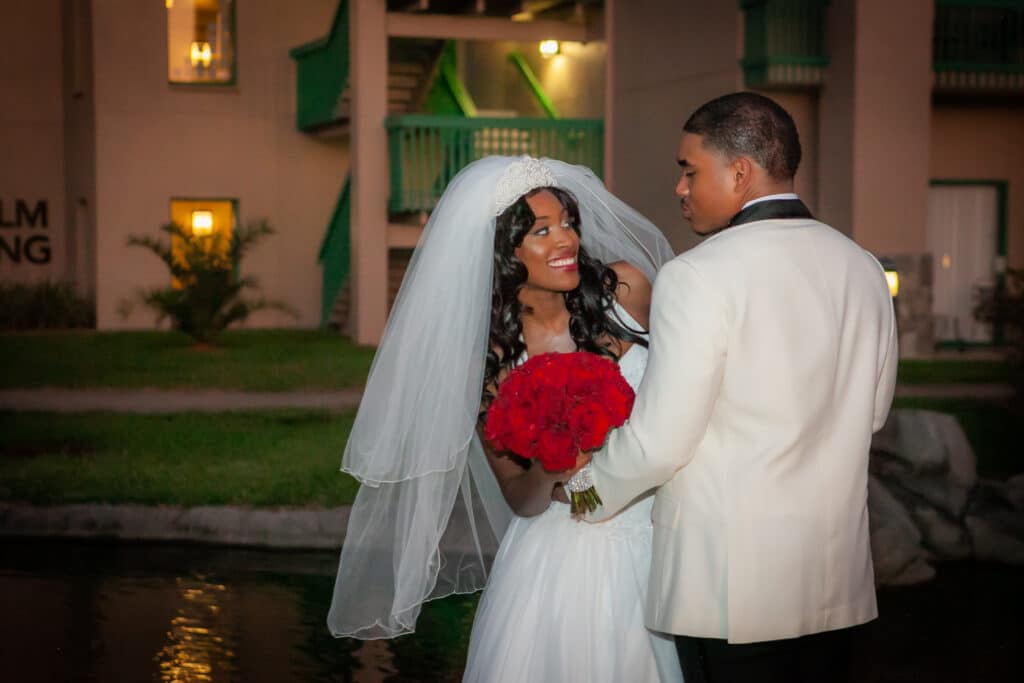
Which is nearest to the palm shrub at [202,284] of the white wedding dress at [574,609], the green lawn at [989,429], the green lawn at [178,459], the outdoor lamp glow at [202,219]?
the outdoor lamp glow at [202,219]

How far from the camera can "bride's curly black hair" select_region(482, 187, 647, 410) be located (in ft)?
15.1

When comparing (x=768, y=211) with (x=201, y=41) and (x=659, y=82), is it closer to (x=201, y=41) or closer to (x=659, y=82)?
(x=659, y=82)

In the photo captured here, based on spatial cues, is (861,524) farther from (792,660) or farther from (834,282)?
(834,282)

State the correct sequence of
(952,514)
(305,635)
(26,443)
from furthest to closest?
(26,443) < (952,514) < (305,635)

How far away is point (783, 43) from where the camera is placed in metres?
18.7

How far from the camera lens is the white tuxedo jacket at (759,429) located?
329 centimetres

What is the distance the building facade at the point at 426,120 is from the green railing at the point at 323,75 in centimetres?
7

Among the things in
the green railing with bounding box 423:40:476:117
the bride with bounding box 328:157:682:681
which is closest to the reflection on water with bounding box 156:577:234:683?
the bride with bounding box 328:157:682:681

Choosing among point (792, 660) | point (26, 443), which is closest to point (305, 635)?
point (792, 660)

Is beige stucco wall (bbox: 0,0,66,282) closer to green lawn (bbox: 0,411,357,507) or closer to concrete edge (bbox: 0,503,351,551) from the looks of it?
green lawn (bbox: 0,411,357,507)

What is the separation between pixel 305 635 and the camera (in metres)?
7.29

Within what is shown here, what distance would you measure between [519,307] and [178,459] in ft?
24.9

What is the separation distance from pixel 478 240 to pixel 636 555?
3.71 feet

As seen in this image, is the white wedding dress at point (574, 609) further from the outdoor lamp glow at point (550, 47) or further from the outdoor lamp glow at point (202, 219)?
the outdoor lamp glow at point (202, 219)
